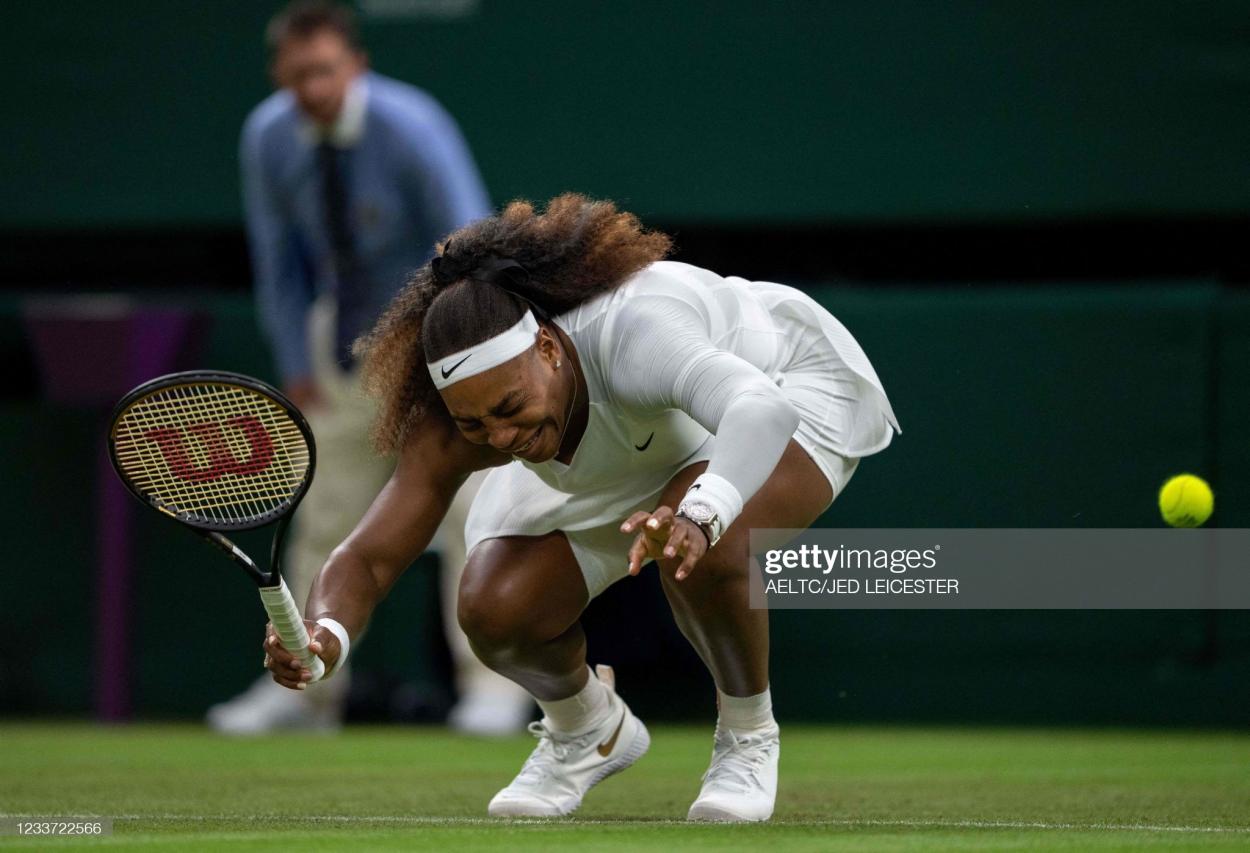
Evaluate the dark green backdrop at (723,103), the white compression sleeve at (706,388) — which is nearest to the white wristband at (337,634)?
the white compression sleeve at (706,388)

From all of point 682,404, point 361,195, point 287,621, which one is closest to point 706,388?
point 682,404

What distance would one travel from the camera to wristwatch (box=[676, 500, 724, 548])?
267 cm

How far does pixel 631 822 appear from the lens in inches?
122

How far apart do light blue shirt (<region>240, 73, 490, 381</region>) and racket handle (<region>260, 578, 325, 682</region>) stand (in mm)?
2913

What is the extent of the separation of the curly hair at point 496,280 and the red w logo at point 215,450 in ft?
1.00

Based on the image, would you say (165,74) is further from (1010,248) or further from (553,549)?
(553,549)

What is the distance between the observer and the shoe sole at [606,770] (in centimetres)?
328

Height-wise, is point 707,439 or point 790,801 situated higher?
point 707,439

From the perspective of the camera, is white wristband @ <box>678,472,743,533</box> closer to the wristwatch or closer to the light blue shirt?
the wristwatch

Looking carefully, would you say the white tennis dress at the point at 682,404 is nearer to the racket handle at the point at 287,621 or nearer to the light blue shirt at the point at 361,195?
the racket handle at the point at 287,621

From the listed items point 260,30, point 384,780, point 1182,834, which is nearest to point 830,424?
point 1182,834

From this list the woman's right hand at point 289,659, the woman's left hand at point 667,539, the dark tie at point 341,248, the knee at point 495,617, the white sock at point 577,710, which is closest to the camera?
the woman's left hand at point 667,539

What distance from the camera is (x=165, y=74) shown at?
653 centimetres

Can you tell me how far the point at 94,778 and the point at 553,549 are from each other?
1.41 m
